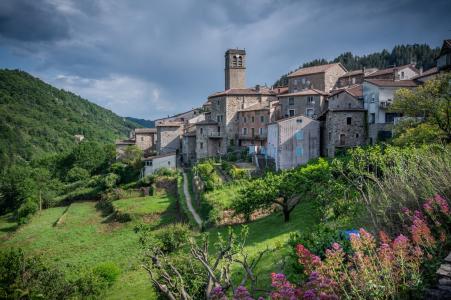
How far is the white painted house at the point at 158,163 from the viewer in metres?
53.8

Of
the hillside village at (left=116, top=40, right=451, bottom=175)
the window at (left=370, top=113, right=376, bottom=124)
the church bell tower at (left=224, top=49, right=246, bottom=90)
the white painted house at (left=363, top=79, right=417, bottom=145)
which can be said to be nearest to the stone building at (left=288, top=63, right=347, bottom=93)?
the hillside village at (left=116, top=40, right=451, bottom=175)

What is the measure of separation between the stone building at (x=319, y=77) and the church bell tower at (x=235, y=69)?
44.2 ft

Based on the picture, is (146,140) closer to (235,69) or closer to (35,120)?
(235,69)

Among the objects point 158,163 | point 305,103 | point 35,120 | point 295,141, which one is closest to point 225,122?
point 158,163

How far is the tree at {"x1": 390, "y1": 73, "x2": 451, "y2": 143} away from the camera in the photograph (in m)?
23.0

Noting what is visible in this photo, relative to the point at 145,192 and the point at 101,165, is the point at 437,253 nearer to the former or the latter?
the point at 145,192

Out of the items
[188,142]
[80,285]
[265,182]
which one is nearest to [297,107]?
[188,142]

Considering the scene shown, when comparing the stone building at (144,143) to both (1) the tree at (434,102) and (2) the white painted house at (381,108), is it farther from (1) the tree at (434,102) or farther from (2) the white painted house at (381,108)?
(1) the tree at (434,102)

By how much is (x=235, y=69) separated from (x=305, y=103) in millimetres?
25162

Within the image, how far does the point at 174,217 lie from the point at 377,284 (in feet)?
106

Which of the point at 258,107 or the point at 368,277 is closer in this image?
the point at 368,277

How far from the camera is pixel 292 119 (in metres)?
38.6

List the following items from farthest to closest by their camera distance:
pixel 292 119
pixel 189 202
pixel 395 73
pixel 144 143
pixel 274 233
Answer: pixel 144 143 < pixel 395 73 < pixel 189 202 < pixel 292 119 < pixel 274 233

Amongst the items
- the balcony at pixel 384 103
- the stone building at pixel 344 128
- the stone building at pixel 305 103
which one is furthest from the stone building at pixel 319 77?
the balcony at pixel 384 103
